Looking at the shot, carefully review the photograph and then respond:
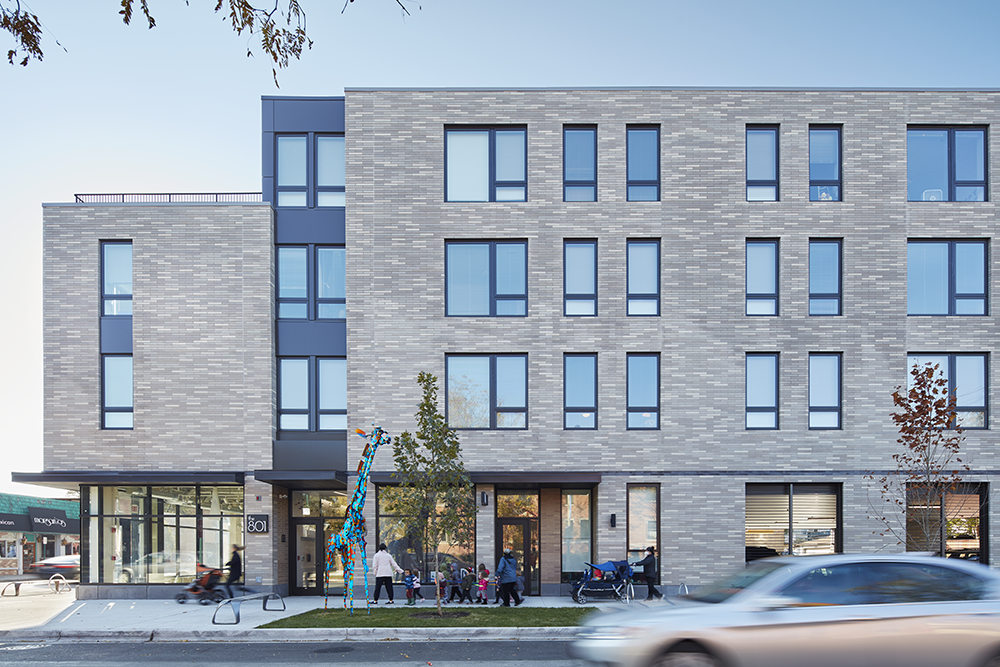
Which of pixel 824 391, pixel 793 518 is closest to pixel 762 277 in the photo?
pixel 824 391

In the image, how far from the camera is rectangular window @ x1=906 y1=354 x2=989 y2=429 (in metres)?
21.1

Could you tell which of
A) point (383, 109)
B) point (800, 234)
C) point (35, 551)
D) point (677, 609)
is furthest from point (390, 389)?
point (35, 551)

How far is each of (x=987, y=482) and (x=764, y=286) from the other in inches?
303

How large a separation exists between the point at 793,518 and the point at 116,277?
63.9 ft

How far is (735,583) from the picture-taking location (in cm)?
855

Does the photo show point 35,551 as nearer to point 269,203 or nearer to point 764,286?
point 269,203

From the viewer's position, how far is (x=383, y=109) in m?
21.7

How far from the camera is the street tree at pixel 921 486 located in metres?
19.7

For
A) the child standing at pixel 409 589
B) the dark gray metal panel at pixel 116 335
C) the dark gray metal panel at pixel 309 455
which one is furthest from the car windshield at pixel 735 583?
the dark gray metal panel at pixel 116 335

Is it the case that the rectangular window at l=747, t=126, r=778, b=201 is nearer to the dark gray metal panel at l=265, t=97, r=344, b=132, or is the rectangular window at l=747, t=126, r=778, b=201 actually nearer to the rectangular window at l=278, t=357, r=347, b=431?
the dark gray metal panel at l=265, t=97, r=344, b=132

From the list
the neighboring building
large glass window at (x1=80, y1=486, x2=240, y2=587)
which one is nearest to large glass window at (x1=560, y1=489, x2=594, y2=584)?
the neighboring building

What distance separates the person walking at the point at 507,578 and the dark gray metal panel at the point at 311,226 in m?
9.72

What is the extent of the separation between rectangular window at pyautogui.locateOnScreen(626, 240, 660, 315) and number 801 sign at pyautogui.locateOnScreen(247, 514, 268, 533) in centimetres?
1124

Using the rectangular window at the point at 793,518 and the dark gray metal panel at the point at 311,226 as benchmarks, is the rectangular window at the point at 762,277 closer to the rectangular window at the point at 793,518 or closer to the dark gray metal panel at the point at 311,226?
the rectangular window at the point at 793,518
